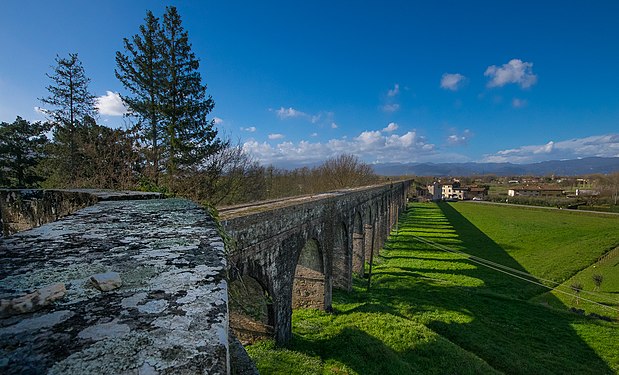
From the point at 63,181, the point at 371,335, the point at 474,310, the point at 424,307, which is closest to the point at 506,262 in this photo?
the point at 474,310

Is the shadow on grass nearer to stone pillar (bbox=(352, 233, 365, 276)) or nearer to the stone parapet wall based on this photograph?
stone pillar (bbox=(352, 233, 365, 276))

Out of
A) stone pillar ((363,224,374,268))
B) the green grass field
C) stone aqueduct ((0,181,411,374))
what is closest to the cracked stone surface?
stone aqueduct ((0,181,411,374))

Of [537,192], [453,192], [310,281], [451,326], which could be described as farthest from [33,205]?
[453,192]

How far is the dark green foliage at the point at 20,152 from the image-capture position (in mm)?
15273

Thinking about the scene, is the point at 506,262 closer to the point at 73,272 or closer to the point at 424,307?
the point at 424,307

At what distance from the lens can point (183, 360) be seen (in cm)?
75

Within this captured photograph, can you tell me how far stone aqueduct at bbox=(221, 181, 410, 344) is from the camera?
635 cm

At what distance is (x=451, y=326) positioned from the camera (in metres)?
11.6

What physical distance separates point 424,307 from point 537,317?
523cm

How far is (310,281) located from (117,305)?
1110 centimetres

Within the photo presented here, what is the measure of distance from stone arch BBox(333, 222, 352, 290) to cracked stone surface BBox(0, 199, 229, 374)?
11939 mm

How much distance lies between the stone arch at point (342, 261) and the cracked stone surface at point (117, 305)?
11.9 metres

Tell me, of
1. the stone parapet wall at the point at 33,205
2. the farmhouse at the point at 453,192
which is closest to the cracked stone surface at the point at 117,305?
the stone parapet wall at the point at 33,205

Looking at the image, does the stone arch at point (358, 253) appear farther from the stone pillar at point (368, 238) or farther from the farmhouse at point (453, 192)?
the farmhouse at point (453, 192)
